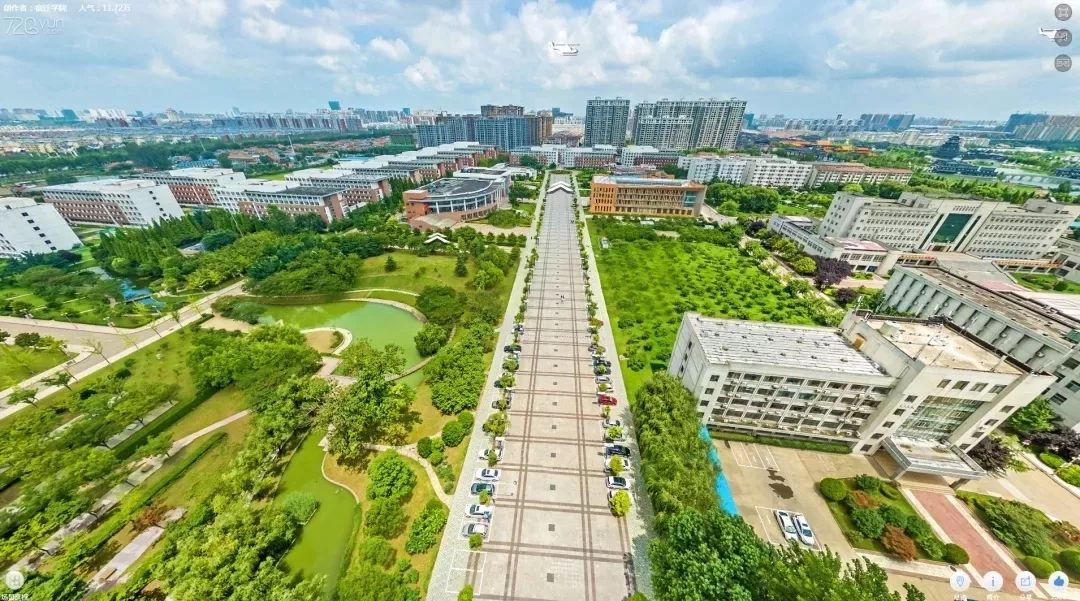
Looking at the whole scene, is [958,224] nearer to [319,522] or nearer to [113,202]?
[319,522]

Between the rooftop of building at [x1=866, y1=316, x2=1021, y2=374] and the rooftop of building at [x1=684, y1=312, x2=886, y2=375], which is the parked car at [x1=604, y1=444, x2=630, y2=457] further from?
the rooftop of building at [x1=866, y1=316, x2=1021, y2=374]

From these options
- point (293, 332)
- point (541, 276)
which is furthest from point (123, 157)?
point (541, 276)

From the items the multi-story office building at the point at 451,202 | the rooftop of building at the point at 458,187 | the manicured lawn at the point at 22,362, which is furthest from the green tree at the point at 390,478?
the rooftop of building at the point at 458,187

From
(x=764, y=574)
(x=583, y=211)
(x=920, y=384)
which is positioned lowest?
(x=583, y=211)

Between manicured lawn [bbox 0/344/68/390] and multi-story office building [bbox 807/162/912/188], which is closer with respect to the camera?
manicured lawn [bbox 0/344/68/390]

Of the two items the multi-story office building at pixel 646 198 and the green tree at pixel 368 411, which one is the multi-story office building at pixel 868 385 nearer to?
the green tree at pixel 368 411

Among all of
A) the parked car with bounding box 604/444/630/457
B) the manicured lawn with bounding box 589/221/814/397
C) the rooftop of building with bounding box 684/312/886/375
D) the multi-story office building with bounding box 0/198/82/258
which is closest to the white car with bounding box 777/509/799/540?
the rooftop of building with bounding box 684/312/886/375

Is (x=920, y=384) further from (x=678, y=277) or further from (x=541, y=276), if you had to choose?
(x=541, y=276)

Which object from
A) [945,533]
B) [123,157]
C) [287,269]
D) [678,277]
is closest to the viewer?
[945,533]
